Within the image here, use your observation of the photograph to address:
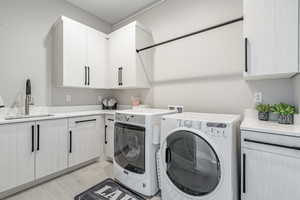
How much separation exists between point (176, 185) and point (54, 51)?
263 centimetres

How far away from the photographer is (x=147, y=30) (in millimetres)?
2549

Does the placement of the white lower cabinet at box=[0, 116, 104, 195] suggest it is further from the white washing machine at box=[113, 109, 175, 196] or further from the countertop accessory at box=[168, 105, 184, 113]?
the countertop accessory at box=[168, 105, 184, 113]

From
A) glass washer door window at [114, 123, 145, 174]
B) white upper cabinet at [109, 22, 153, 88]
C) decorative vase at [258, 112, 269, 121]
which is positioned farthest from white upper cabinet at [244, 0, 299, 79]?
white upper cabinet at [109, 22, 153, 88]

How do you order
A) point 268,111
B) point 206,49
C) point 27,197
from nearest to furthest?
point 268,111 → point 27,197 → point 206,49

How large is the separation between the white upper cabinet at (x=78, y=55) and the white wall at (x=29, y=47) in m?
0.18

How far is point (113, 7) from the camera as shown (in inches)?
104

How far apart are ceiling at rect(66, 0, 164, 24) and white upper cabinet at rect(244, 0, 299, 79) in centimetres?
176

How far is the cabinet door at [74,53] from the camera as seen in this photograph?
2.21 m

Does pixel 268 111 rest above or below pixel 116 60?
below

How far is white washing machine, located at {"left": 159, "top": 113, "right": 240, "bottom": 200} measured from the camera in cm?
112

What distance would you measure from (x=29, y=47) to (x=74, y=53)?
1.94 ft

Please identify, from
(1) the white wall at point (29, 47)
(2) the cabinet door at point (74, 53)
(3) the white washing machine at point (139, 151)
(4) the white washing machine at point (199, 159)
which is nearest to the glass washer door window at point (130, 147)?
(3) the white washing machine at point (139, 151)

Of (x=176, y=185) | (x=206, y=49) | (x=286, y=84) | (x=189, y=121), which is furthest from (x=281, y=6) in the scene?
(x=176, y=185)

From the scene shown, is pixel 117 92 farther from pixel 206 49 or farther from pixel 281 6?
pixel 281 6
